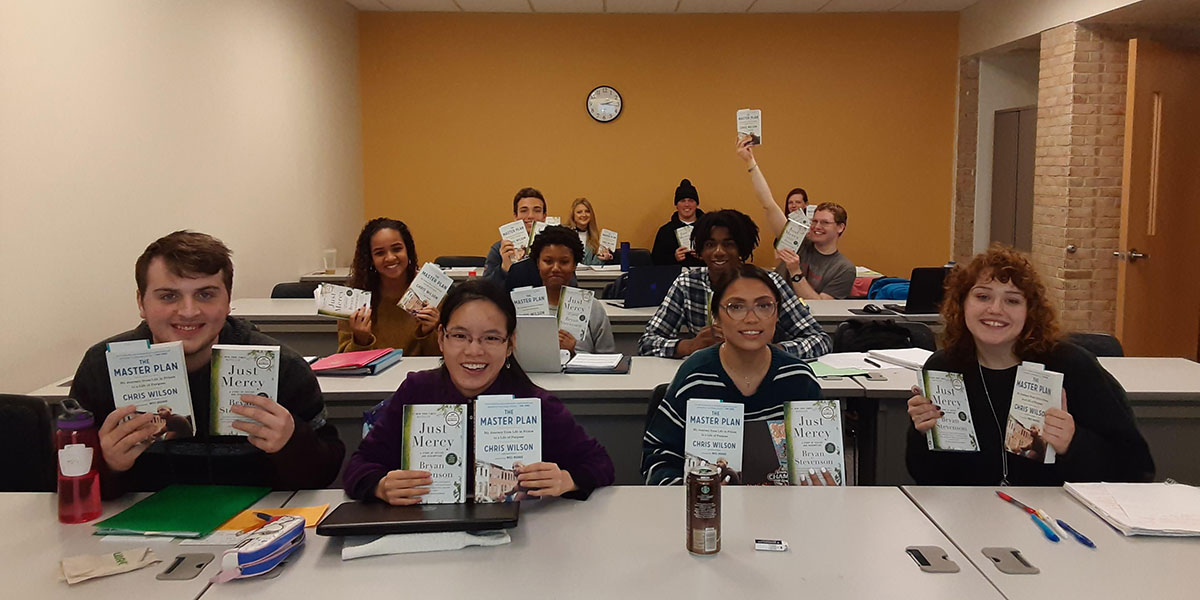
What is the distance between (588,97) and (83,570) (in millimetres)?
7564

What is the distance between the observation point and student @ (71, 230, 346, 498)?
2096 millimetres

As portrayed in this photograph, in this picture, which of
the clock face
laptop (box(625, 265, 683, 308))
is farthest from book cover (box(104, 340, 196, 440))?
the clock face

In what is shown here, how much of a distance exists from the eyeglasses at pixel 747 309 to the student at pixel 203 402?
3.83 ft

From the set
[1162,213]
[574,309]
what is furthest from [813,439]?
[1162,213]

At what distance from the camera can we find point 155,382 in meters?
1.97

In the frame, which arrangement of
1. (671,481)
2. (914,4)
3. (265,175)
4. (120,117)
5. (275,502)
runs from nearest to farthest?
(275,502)
(671,481)
(120,117)
(265,175)
(914,4)

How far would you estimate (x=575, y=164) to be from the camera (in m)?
8.86

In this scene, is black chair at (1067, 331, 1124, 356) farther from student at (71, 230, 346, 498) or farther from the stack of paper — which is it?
student at (71, 230, 346, 498)

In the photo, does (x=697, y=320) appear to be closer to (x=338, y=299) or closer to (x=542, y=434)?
(x=338, y=299)

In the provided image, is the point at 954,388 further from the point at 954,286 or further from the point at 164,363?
the point at 164,363

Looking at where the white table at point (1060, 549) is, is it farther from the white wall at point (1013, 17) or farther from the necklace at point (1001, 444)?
the white wall at point (1013, 17)

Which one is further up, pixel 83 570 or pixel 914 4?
pixel 914 4

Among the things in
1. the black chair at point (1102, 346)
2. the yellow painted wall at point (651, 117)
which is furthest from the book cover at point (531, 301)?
the yellow painted wall at point (651, 117)

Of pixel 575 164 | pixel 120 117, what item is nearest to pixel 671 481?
pixel 120 117
